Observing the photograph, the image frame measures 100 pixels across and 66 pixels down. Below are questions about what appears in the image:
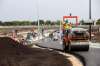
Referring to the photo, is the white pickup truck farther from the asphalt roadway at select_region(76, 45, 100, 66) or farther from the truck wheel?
the asphalt roadway at select_region(76, 45, 100, 66)

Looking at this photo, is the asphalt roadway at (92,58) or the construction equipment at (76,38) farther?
the construction equipment at (76,38)

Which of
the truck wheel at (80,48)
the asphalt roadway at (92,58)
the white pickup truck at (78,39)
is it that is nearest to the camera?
the asphalt roadway at (92,58)

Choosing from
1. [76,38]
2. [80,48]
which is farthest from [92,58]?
[80,48]

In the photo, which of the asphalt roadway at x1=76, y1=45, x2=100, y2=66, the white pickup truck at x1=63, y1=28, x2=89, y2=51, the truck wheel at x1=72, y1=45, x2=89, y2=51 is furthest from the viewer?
the truck wheel at x1=72, y1=45, x2=89, y2=51

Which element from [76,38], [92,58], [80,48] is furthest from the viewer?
[80,48]

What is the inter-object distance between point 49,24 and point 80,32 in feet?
361

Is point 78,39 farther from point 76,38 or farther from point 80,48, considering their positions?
point 80,48

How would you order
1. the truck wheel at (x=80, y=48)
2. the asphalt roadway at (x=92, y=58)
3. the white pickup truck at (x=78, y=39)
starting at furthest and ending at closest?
1. the truck wheel at (x=80, y=48)
2. the white pickup truck at (x=78, y=39)
3. the asphalt roadway at (x=92, y=58)

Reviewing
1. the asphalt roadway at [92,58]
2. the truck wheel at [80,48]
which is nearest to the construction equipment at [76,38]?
the truck wheel at [80,48]

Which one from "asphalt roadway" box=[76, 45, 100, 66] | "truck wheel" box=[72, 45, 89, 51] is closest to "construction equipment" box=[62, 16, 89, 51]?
"truck wheel" box=[72, 45, 89, 51]

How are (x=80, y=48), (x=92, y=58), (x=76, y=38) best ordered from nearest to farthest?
(x=92, y=58)
(x=76, y=38)
(x=80, y=48)

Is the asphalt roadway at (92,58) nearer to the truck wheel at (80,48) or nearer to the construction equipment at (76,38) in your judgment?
the construction equipment at (76,38)

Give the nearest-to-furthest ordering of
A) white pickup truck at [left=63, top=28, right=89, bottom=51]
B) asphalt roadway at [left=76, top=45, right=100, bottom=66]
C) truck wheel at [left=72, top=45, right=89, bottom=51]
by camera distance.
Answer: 1. asphalt roadway at [left=76, top=45, right=100, bottom=66]
2. white pickup truck at [left=63, top=28, right=89, bottom=51]
3. truck wheel at [left=72, top=45, right=89, bottom=51]

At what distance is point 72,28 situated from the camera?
33156 millimetres
